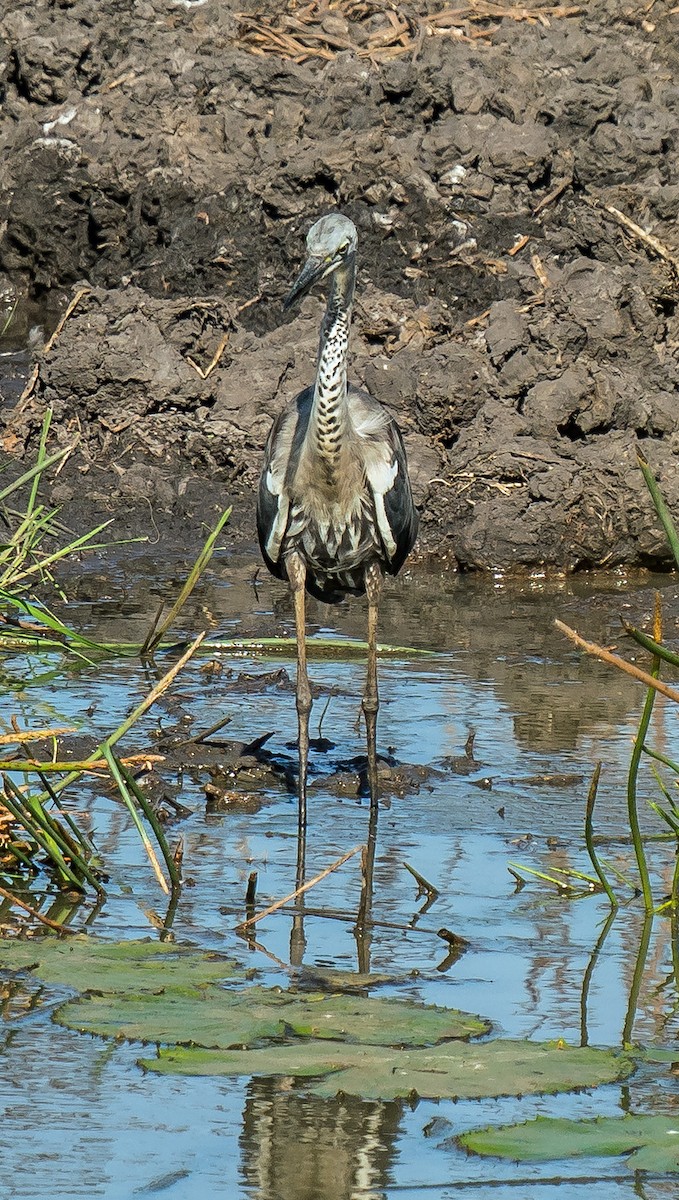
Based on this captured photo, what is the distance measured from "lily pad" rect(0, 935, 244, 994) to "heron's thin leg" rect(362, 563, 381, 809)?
6.05ft

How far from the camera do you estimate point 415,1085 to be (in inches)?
157

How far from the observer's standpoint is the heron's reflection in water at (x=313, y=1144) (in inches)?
144

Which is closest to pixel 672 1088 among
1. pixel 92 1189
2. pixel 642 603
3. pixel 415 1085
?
pixel 415 1085

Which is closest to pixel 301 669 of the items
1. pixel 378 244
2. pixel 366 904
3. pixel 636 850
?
pixel 366 904

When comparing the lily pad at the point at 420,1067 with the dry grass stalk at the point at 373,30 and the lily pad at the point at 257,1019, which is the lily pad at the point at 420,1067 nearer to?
the lily pad at the point at 257,1019

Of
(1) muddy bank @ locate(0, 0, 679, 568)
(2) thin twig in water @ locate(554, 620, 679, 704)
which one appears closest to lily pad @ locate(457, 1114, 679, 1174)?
(2) thin twig in water @ locate(554, 620, 679, 704)

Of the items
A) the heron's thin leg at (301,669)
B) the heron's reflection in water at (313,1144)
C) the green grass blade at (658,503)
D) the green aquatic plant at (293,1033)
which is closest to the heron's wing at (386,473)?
the heron's thin leg at (301,669)

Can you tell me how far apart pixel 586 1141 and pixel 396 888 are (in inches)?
79.5

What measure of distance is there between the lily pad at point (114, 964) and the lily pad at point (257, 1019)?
0.08 metres

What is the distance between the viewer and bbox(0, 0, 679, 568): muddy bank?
10773mm

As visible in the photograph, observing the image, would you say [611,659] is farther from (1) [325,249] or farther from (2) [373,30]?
(2) [373,30]

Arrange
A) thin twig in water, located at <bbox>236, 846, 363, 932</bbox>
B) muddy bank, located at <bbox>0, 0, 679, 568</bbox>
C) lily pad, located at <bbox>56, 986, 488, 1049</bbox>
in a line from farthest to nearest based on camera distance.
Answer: muddy bank, located at <bbox>0, 0, 679, 568</bbox>, thin twig in water, located at <bbox>236, 846, 363, 932</bbox>, lily pad, located at <bbox>56, 986, 488, 1049</bbox>

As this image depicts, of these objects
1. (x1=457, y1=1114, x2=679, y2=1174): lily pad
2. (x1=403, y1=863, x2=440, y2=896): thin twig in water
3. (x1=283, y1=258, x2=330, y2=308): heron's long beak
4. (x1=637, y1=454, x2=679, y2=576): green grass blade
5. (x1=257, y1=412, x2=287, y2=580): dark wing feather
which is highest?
(x1=283, y1=258, x2=330, y2=308): heron's long beak

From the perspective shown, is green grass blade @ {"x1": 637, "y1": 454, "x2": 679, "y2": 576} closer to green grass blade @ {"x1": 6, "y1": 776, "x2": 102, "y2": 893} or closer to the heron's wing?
green grass blade @ {"x1": 6, "y1": 776, "x2": 102, "y2": 893}
